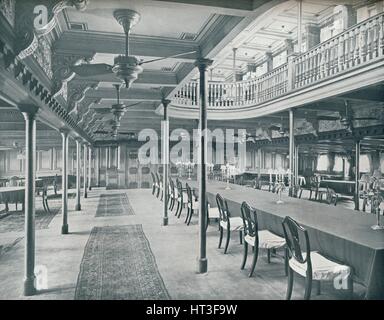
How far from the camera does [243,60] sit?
16.4 meters

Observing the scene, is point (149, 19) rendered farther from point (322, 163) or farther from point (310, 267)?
point (322, 163)

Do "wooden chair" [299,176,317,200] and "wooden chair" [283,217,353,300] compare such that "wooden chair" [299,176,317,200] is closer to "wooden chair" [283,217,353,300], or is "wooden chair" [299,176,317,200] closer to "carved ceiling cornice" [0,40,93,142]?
"wooden chair" [283,217,353,300]

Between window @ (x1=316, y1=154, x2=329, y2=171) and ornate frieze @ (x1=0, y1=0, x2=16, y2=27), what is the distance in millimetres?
19133

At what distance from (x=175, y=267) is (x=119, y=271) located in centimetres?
76

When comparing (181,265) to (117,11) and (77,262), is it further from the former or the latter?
(117,11)

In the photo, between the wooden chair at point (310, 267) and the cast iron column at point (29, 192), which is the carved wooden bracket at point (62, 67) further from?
the wooden chair at point (310, 267)

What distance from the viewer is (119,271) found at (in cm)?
437

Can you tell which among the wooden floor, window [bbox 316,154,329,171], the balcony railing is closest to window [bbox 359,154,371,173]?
window [bbox 316,154,329,171]

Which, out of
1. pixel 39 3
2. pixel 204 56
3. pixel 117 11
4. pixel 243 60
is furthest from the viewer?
pixel 243 60

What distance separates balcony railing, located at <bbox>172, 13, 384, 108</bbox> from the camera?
642 cm

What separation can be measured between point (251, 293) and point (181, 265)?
1.26 m

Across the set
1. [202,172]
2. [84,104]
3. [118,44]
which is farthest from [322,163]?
[118,44]

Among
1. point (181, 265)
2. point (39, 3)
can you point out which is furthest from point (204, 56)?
point (181, 265)

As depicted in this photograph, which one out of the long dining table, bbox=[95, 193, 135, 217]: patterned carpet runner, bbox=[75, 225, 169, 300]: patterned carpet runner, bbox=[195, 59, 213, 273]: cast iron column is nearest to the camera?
the long dining table
